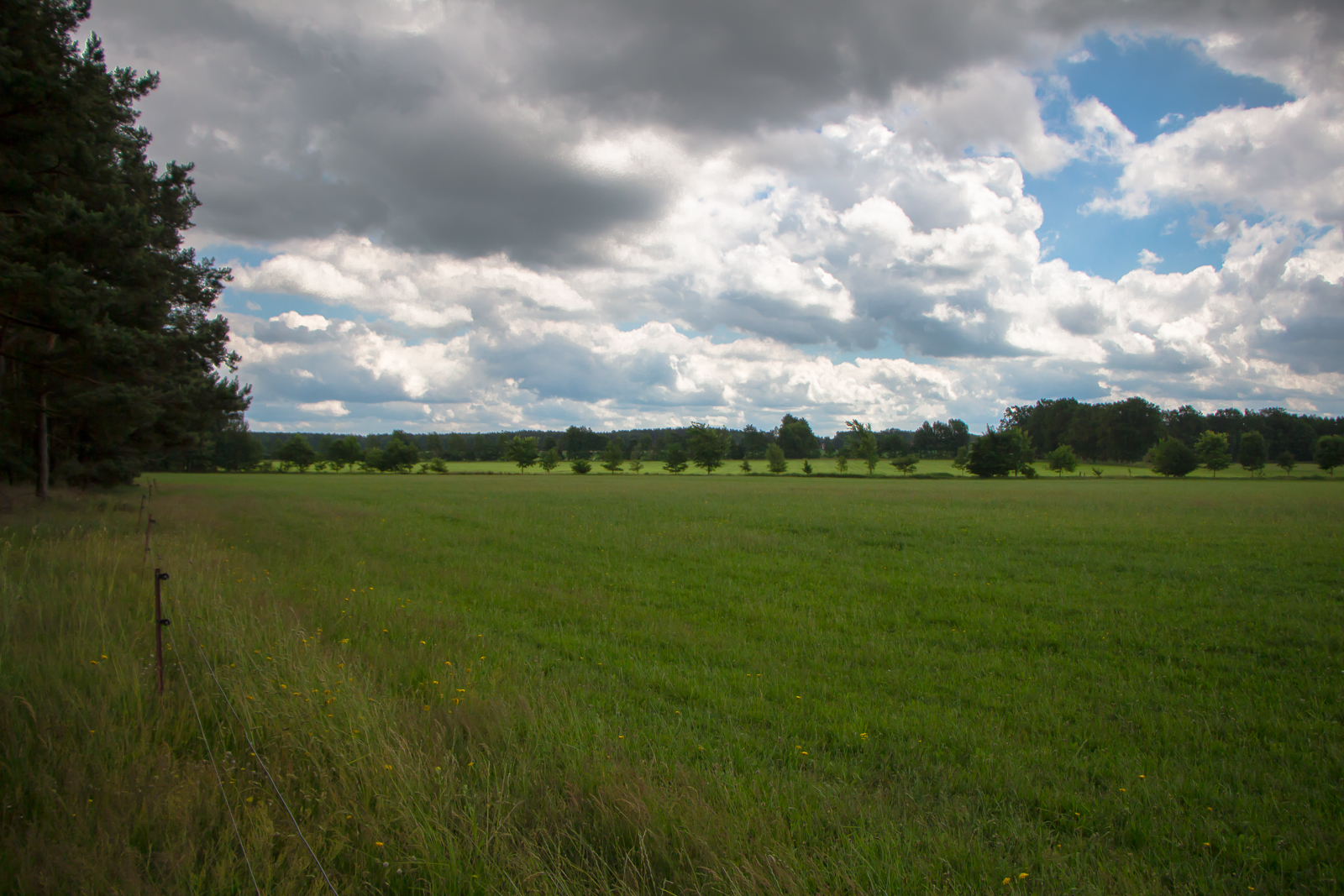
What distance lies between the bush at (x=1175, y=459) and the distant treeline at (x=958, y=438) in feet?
63.4

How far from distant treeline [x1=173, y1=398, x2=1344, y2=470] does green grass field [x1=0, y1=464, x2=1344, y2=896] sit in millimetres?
102626

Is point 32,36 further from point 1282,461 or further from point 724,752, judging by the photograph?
point 1282,461

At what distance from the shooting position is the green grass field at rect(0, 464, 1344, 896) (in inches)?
144

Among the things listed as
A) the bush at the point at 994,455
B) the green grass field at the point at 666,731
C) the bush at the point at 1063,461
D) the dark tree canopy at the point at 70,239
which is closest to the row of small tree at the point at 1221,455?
the bush at the point at 1063,461

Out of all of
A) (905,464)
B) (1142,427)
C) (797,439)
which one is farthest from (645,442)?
(1142,427)

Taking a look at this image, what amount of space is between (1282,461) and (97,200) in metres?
136

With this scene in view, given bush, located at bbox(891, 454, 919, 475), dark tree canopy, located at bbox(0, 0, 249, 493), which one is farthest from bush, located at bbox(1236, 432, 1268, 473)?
dark tree canopy, located at bbox(0, 0, 249, 493)

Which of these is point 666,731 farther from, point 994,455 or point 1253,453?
point 1253,453

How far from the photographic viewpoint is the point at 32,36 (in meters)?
12.7

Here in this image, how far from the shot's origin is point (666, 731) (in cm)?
580

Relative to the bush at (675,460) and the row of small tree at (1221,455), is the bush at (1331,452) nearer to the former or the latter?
the row of small tree at (1221,455)

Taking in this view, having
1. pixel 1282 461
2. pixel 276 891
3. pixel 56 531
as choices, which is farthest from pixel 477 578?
pixel 1282 461

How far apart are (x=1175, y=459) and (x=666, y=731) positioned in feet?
A: 378

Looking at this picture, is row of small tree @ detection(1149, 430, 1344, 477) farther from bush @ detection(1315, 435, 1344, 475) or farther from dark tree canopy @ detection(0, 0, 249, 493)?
dark tree canopy @ detection(0, 0, 249, 493)
